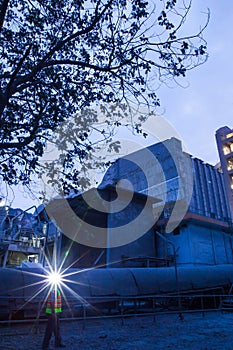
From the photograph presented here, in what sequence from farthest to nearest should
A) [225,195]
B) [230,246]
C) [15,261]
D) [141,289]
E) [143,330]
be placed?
[225,195], [15,261], [230,246], [141,289], [143,330]

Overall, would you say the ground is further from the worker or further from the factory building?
the factory building

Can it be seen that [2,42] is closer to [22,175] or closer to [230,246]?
[22,175]

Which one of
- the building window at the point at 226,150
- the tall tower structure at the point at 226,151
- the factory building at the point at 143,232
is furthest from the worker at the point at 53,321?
the building window at the point at 226,150

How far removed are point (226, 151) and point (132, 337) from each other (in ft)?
136

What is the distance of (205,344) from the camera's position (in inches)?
255

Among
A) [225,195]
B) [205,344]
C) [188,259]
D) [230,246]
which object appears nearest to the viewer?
[205,344]

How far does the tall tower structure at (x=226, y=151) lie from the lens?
40781 millimetres

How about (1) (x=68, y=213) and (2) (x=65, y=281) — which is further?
(1) (x=68, y=213)

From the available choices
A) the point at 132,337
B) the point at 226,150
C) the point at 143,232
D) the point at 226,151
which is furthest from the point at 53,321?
the point at 226,150

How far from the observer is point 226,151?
144ft

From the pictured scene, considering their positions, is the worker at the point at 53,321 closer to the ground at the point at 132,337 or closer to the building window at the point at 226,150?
the ground at the point at 132,337

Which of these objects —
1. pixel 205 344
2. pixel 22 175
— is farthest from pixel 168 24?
pixel 205 344

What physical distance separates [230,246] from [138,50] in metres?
19.0

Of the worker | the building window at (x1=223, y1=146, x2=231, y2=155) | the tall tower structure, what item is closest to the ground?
the worker
